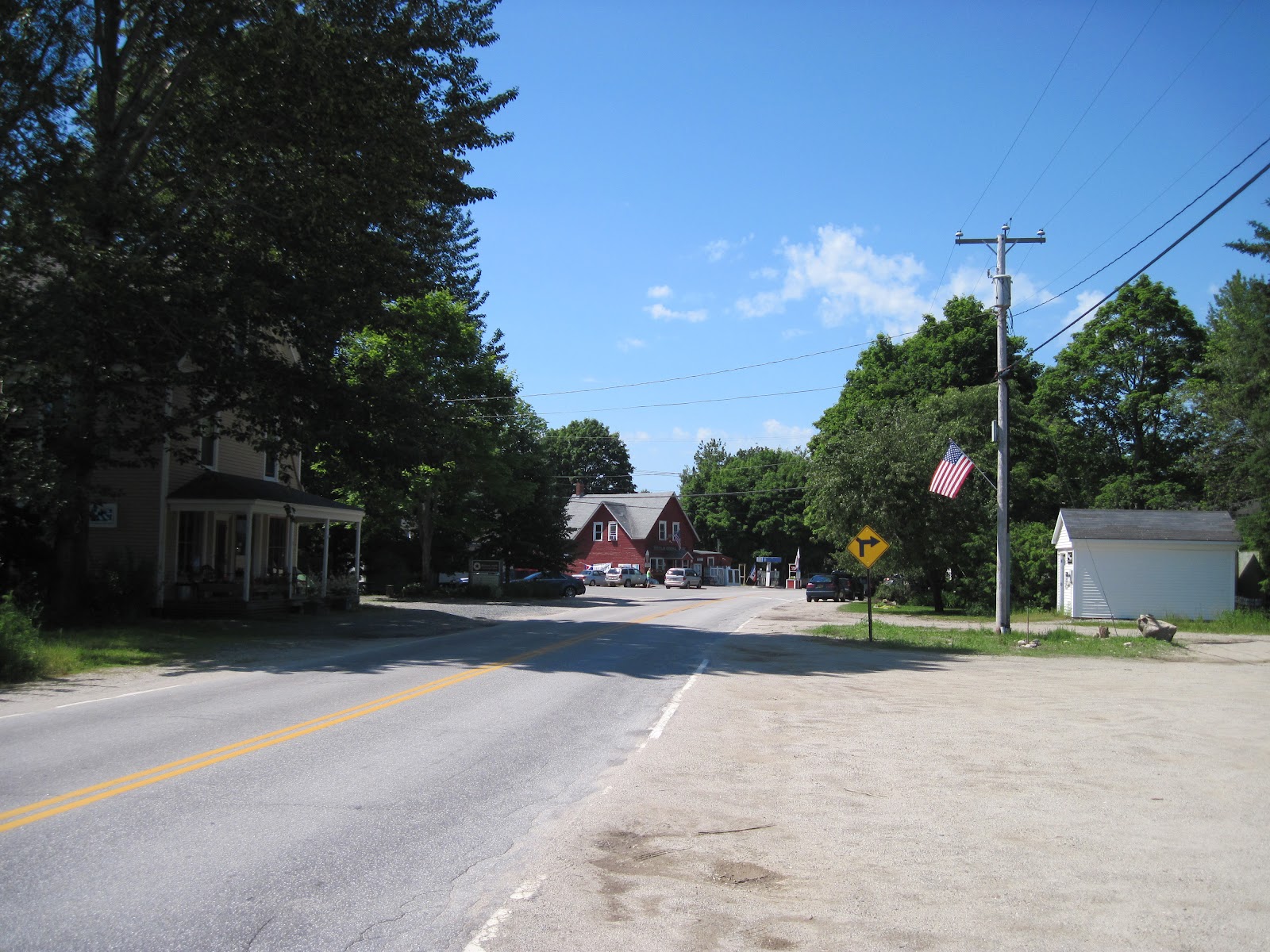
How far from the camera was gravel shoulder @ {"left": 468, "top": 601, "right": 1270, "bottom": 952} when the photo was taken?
5.13 m

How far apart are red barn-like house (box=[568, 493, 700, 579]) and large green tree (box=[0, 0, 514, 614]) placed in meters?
62.7

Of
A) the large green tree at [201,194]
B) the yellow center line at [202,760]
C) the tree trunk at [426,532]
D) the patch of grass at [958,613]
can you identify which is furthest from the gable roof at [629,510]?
the yellow center line at [202,760]

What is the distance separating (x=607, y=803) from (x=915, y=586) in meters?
38.1

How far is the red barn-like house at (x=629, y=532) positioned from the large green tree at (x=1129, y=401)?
40300 mm

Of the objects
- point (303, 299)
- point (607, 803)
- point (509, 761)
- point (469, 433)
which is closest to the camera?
point (607, 803)

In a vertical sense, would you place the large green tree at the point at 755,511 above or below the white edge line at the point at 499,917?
above

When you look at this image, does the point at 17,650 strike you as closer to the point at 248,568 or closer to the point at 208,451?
the point at 248,568

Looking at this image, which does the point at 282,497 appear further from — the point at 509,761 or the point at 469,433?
the point at 509,761

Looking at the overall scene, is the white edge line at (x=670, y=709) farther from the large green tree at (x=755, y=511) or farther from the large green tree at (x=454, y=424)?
the large green tree at (x=755, y=511)

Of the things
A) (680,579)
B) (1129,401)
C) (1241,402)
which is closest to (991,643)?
(1241,402)

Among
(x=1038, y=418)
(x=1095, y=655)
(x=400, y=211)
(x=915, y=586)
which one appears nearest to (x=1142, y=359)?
(x=1038, y=418)

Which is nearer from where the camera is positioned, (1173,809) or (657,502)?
(1173,809)

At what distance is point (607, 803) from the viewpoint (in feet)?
25.3

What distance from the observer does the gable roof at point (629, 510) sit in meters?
86.4
